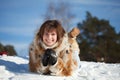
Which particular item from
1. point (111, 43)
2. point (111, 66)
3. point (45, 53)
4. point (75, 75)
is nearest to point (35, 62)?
point (45, 53)

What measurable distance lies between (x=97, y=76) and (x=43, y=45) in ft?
3.69

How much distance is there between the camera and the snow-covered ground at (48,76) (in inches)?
261

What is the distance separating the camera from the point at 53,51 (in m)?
6.86

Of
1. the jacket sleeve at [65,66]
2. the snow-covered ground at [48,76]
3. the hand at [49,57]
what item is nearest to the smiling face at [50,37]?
the hand at [49,57]

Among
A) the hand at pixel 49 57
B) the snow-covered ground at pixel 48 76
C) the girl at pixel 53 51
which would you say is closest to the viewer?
the snow-covered ground at pixel 48 76

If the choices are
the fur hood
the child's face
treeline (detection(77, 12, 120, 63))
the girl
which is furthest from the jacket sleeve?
treeline (detection(77, 12, 120, 63))

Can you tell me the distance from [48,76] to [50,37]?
72 centimetres

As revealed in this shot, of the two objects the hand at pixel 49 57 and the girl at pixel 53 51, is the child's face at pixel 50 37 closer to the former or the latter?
the girl at pixel 53 51

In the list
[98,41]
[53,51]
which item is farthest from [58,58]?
[98,41]

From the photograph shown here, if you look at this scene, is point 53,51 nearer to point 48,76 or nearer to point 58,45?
point 58,45

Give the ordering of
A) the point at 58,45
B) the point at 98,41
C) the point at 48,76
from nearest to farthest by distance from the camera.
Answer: the point at 48,76 < the point at 58,45 < the point at 98,41

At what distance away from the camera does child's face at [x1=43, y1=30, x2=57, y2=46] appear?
7.00 meters

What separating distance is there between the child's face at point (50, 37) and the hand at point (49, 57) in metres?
0.19

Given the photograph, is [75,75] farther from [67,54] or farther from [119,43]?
[119,43]
